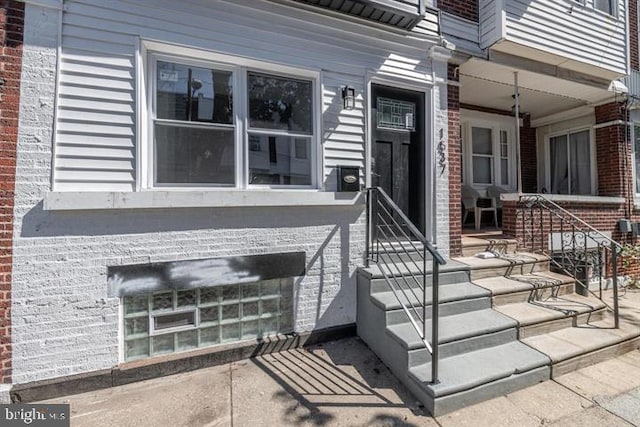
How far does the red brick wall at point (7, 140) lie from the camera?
8.82 feet

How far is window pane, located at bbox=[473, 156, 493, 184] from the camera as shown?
7594mm

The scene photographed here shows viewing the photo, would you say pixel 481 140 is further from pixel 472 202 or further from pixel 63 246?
pixel 63 246

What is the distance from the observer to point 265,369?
3.23 metres

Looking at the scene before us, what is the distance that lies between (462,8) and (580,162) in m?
5.13

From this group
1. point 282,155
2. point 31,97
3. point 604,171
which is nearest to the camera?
point 31,97

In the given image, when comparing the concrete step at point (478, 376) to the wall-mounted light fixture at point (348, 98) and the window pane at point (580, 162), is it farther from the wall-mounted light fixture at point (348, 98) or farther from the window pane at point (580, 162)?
the window pane at point (580, 162)

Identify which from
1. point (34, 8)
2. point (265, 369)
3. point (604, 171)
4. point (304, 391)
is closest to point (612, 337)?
point (304, 391)

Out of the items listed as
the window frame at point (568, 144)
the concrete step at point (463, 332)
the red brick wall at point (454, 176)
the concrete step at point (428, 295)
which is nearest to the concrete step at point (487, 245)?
the red brick wall at point (454, 176)

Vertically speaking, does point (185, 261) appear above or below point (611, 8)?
below

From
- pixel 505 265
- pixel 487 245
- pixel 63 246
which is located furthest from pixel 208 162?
pixel 487 245

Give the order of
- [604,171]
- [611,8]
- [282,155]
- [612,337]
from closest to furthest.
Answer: [612,337] → [282,155] → [611,8] → [604,171]

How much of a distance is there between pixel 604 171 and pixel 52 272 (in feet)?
31.6

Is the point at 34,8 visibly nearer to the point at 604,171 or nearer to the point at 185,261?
the point at 185,261

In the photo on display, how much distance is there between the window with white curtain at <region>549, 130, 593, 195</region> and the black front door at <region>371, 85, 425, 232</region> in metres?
5.46
